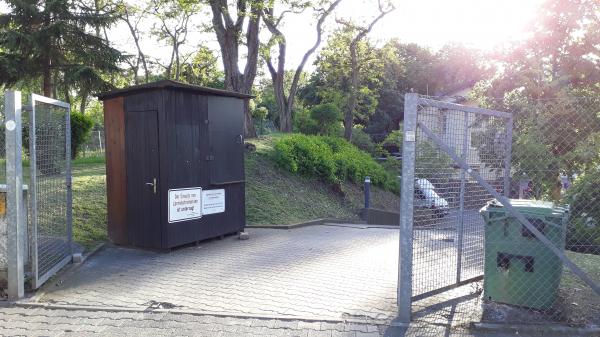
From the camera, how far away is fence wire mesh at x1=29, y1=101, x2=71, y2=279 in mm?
5812

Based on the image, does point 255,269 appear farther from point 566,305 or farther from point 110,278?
point 566,305

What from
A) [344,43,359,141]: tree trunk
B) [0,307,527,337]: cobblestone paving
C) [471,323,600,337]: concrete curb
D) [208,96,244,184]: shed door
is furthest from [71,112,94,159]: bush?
[471,323,600,337]: concrete curb

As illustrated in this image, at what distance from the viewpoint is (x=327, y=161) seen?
54.2 ft

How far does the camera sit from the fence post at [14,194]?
5102mm

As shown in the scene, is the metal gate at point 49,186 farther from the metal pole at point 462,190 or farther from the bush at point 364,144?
the bush at point 364,144

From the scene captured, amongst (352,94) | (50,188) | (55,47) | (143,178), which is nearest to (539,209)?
(143,178)

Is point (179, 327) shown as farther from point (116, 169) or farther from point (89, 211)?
point (89, 211)

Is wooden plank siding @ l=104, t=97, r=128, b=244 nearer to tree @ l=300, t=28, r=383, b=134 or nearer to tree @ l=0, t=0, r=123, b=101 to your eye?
tree @ l=0, t=0, r=123, b=101

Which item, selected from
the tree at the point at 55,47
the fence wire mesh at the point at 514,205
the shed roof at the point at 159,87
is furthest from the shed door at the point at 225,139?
the tree at the point at 55,47

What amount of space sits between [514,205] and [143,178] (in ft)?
18.1

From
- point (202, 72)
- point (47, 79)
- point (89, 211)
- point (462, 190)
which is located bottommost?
point (89, 211)

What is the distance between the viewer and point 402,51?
50281 mm

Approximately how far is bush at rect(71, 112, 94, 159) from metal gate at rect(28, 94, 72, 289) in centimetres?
1041

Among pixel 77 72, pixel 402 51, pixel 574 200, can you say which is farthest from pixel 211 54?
pixel 574 200
